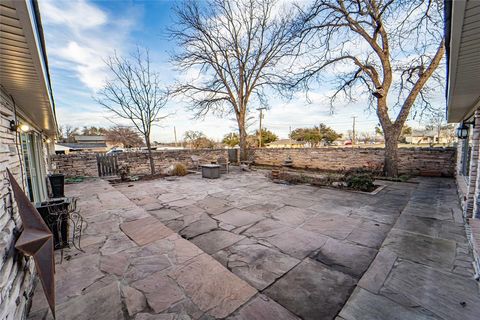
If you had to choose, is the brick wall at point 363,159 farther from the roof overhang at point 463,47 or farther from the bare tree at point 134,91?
the bare tree at point 134,91

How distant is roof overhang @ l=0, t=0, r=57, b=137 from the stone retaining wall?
6.93 metres

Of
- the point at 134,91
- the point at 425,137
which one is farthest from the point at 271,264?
the point at 425,137

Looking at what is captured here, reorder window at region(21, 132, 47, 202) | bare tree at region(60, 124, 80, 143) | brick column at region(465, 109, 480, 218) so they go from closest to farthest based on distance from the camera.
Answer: brick column at region(465, 109, 480, 218)
window at region(21, 132, 47, 202)
bare tree at region(60, 124, 80, 143)

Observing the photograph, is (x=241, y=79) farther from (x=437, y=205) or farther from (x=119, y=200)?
(x=437, y=205)

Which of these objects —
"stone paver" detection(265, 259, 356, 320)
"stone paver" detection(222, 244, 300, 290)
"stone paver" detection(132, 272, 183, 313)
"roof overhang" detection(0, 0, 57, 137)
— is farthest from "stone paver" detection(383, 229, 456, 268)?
"roof overhang" detection(0, 0, 57, 137)

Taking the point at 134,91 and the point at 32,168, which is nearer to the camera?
the point at 32,168

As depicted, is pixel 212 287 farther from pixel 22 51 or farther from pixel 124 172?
pixel 124 172

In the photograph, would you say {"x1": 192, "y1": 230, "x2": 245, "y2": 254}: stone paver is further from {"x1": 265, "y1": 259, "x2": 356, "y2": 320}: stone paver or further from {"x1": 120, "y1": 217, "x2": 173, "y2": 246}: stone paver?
{"x1": 265, "y1": 259, "x2": 356, "y2": 320}: stone paver

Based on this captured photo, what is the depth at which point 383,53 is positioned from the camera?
687 centimetres

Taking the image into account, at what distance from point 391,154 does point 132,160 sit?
1146 centimetres

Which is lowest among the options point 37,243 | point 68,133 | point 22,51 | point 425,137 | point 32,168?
point 37,243

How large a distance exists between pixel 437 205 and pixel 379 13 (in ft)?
20.4

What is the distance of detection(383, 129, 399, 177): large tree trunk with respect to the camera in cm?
708

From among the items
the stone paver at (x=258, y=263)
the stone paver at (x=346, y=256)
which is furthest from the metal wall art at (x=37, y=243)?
the stone paver at (x=346, y=256)
